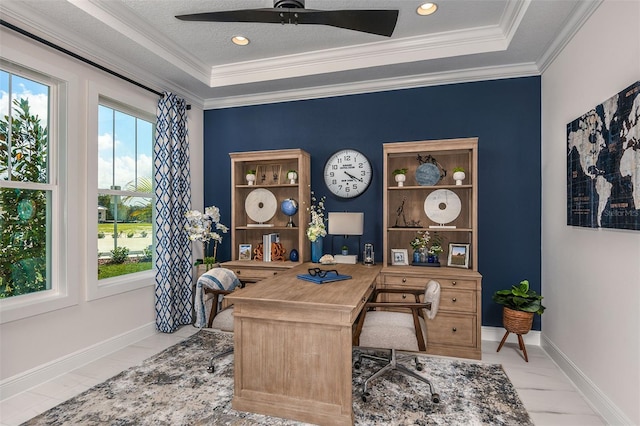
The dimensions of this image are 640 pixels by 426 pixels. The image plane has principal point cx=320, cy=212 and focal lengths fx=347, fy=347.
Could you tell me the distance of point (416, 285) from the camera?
3375 mm

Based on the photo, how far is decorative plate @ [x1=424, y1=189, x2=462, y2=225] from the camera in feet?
12.0

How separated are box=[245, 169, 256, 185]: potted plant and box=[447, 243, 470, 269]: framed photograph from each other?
94.1 inches

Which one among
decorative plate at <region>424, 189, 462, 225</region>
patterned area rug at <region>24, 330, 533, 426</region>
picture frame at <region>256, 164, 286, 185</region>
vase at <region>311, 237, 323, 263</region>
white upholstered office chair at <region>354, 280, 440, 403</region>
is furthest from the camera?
picture frame at <region>256, 164, 286, 185</region>

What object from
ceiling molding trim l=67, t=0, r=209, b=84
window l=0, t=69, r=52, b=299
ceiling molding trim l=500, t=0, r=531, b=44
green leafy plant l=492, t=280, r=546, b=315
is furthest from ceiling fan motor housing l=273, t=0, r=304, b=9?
green leafy plant l=492, t=280, r=546, b=315

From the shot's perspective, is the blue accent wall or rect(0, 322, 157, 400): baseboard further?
the blue accent wall

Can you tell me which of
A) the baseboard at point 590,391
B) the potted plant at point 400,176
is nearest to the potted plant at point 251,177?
the potted plant at point 400,176

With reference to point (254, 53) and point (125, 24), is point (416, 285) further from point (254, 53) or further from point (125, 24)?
point (125, 24)

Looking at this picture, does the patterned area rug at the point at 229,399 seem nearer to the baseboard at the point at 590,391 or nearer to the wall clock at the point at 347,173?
the baseboard at the point at 590,391

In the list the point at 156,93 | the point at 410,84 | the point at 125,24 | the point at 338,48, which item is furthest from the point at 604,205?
the point at 156,93

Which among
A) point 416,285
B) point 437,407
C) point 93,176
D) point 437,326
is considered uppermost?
point 93,176

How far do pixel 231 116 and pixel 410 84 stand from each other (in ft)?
7.56

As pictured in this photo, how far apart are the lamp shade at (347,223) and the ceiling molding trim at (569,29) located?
2.27 meters

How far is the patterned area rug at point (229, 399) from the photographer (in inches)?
87.1

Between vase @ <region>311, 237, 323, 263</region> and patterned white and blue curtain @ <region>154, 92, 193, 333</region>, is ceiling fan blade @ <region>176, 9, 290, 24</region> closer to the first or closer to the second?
patterned white and blue curtain @ <region>154, 92, 193, 333</region>
